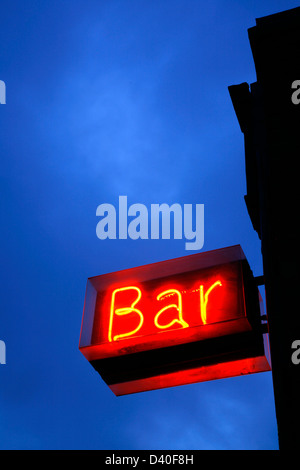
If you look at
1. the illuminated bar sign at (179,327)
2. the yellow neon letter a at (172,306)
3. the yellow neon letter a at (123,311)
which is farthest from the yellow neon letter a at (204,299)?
the yellow neon letter a at (123,311)

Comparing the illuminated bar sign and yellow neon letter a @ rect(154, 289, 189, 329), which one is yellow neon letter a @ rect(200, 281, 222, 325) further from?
yellow neon letter a @ rect(154, 289, 189, 329)

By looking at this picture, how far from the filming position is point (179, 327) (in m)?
4.48

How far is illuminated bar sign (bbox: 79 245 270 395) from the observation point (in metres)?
4.39


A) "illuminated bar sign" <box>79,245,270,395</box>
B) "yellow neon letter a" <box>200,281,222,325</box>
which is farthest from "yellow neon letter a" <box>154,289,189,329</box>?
"yellow neon letter a" <box>200,281,222,325</box>

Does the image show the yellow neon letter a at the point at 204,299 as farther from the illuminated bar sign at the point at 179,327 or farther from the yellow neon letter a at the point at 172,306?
the yellow neon letter a at the point at 172,306

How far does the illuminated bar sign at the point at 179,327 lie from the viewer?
14.4 feet

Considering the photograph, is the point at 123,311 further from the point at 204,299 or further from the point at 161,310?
the point at 204,299

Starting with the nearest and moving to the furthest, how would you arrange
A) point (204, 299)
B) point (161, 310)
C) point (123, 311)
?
point (204, 299) → point (161, 310) → point (123, 311)

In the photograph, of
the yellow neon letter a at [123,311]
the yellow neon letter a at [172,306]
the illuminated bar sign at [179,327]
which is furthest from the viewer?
the yellow neon letter a at [123,311]

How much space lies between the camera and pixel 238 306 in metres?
4.43

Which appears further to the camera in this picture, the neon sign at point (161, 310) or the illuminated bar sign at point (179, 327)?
the neon sign at point (161, 310)

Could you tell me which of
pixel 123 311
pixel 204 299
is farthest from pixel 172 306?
pixel 123 311

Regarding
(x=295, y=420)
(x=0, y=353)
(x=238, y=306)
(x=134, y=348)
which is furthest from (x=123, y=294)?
(x=0, y=353)
